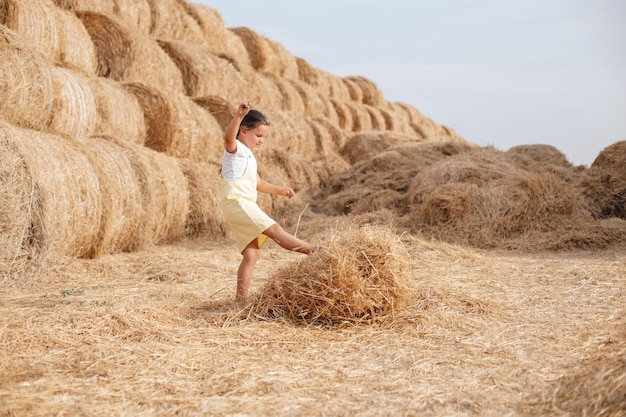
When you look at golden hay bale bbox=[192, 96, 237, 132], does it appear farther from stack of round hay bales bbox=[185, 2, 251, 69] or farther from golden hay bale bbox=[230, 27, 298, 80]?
golden hay bale bbox=[230, 27, 298, 80]

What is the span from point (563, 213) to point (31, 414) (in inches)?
284

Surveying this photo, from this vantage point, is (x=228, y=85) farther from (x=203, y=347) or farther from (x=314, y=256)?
(x=203, y=347)

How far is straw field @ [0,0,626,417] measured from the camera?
271 cm

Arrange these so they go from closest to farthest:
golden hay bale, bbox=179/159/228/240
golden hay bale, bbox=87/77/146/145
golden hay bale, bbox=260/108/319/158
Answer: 1. golden hay bale, bbox=87/77/146/145
2. golden hay bale, bbox=179/159/228/240
3. golden hay bale, bbox=260/108/319/158

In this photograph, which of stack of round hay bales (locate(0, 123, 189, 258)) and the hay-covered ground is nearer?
the hay-covered ground

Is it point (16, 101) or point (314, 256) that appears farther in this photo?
point (16, 101)

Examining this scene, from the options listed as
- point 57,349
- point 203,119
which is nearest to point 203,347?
point 57,349

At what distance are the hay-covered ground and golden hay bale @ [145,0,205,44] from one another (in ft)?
21.2

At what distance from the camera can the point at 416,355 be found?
3.19m

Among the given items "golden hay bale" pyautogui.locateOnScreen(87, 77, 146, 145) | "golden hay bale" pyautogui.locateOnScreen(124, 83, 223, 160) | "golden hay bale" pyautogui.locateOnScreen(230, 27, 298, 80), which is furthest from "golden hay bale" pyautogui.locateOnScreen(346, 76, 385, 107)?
"golden hay bale" pyautogui.locateOnScreen(87, 77, 146, 145)

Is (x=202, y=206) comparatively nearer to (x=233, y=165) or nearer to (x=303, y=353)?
(x=233, y=165)

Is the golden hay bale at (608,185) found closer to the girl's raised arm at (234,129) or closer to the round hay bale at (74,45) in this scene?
the girl's raised arm at (234,129)

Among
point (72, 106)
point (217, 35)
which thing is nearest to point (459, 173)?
point (72, 106)

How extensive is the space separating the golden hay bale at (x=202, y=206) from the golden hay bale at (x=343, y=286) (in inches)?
158
